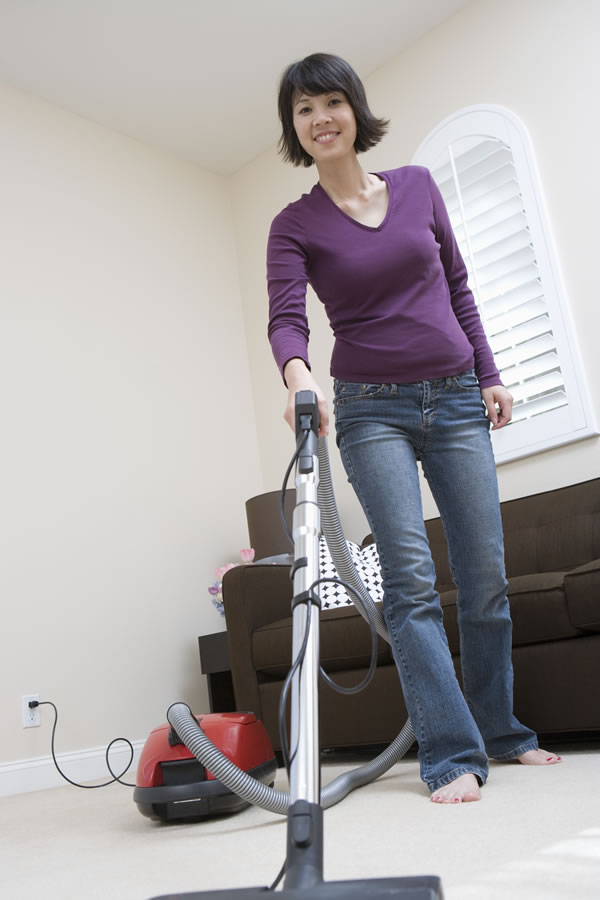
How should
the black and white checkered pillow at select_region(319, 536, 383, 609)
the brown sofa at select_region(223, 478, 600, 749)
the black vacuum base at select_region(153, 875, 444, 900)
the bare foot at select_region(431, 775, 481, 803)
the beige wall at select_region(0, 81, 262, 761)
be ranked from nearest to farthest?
the black vacuum base at select_region(153, 875, 444, 900) → the bare foot at select_region(431, 775, 481, 803) → the brown sofa at select_region(223, 478, 600, 749) → the black and white checkered pillow at select_region(319, 536, 383, 609) → the beige wall at select_region(0, 81, 262, 761)

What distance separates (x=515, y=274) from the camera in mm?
2979

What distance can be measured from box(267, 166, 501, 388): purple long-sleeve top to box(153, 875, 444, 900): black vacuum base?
103 cm

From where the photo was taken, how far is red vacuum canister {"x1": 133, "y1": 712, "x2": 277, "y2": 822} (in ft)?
5.06

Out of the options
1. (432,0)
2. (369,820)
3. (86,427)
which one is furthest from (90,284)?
(369,820)

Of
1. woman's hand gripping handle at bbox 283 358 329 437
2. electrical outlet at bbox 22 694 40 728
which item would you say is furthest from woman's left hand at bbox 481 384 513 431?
electrical outlet at bbox 22 694 40 728

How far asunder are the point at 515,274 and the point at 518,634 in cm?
159

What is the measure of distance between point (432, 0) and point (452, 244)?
214 centimetres

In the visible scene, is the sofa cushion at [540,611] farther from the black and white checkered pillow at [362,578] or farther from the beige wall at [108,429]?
the beige wall at [108,429]

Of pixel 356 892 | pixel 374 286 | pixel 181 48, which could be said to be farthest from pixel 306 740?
pixel 181 48

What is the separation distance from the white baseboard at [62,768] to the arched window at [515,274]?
1.81 meters

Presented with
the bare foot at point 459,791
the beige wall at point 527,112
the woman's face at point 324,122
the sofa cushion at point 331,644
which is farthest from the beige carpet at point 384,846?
the beige wall at point 527,112

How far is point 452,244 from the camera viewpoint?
5.74 feet

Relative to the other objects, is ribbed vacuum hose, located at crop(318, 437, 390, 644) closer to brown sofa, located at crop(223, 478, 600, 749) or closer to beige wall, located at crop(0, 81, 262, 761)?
brown sofa, located at crop(223, 478, 600, 749)

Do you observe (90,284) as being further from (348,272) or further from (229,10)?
(348,272)
